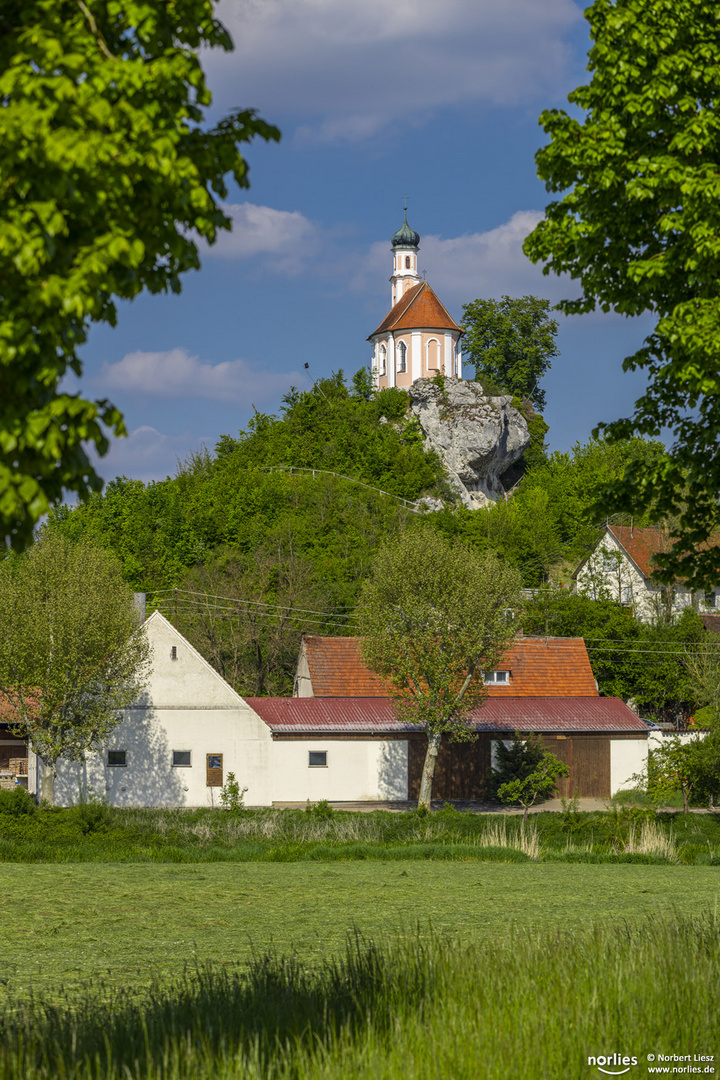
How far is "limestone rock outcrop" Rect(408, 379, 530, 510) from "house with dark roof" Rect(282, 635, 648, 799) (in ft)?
143

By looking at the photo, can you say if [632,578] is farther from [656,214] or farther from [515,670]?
[656,214]

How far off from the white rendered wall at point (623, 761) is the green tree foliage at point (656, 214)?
1498 inches

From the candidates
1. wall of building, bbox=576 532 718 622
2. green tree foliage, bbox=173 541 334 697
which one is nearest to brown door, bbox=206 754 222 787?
green tree foliage, bbox=173 541 334 697

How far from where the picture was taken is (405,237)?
123 metres

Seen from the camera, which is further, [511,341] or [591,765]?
[511,341]

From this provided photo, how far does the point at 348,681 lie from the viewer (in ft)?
158

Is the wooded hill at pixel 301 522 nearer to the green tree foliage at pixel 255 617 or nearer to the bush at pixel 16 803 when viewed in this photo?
the green tree foliage at pixel 255 617

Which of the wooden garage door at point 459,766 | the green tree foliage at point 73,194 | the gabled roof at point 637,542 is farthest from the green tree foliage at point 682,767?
the gabled roof at point 637,542

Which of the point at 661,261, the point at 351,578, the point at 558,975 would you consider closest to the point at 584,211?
the point at 661,261

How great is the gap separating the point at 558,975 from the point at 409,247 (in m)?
122

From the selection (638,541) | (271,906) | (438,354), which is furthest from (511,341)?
(271,906)

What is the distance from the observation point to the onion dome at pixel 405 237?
123312mm

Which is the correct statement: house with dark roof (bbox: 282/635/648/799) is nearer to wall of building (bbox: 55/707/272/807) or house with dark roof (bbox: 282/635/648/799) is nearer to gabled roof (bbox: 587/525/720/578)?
wall of building (bbox: 55/707/272/807)

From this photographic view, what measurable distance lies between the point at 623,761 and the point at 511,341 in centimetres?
7037
